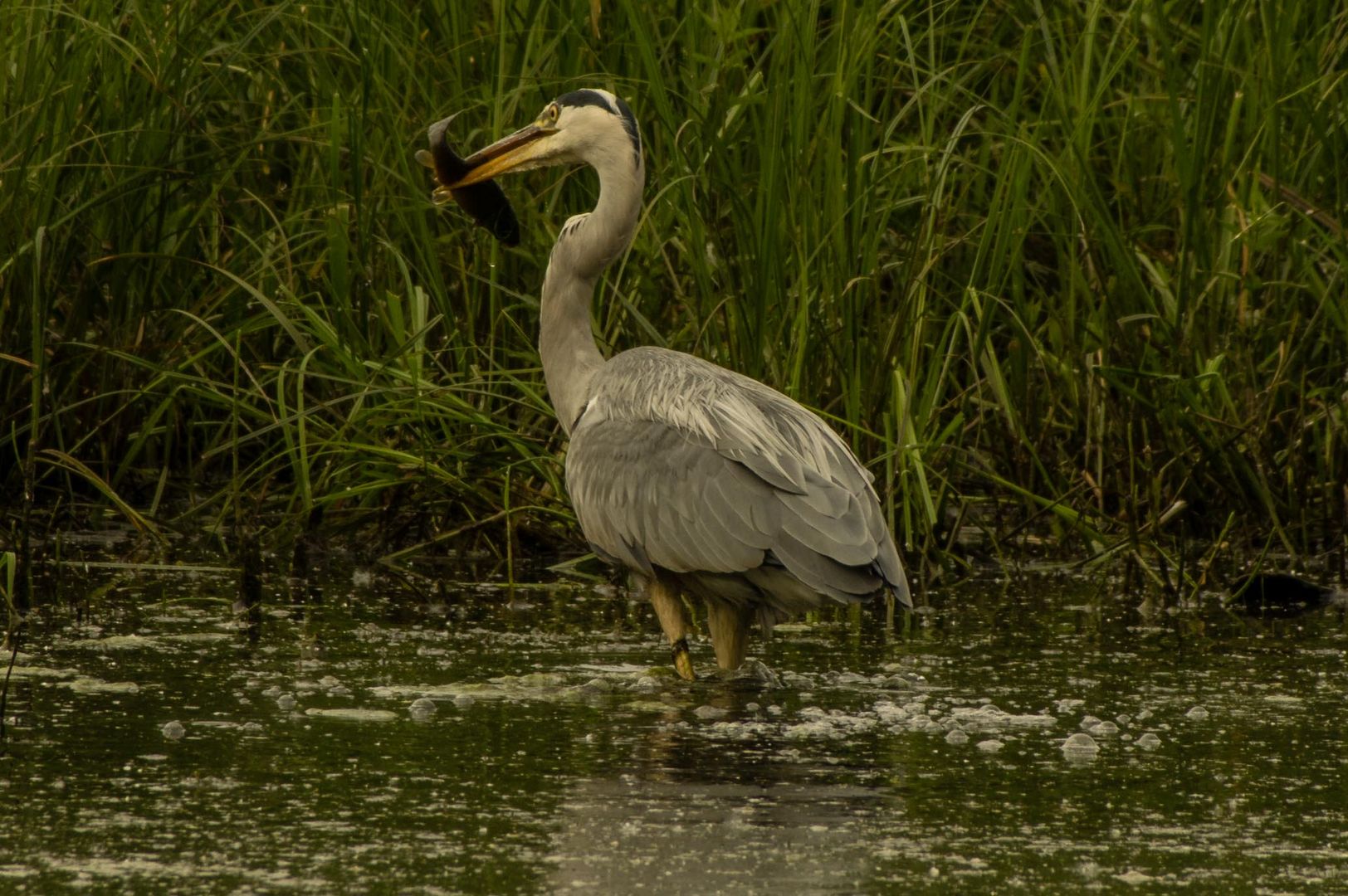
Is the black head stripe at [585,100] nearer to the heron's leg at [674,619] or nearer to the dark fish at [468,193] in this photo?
the dark fish at [468,193]

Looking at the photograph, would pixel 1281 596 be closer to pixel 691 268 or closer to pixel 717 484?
pixel 717 484

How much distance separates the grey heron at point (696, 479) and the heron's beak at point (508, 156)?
0.37 m

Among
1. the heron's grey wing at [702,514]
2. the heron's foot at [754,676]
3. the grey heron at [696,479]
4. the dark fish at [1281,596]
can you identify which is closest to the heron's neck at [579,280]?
the grey heron at [696,479]

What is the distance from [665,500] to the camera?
20.4 ft

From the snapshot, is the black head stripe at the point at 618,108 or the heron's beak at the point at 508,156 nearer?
the black head stripe at the point at 618,108

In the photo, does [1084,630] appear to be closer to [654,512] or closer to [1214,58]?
[654,512]

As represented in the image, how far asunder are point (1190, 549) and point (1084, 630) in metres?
0.99

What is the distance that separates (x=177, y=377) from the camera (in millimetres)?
7305

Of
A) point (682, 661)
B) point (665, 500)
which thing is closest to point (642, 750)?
point (682, 661)

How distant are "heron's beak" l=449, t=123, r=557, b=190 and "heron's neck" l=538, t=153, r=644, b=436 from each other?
32 cm

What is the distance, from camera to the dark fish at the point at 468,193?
726 centimetres

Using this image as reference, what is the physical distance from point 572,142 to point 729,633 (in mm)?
1809

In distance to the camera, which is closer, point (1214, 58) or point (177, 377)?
point (177, 377)

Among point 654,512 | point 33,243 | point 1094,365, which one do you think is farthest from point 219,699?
point 1094,365
